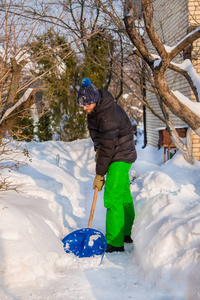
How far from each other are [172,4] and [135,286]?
34.7 ft

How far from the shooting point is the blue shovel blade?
12.0 feet

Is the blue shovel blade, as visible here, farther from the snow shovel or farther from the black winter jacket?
the black winter jacket

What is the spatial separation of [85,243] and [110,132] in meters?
1.35

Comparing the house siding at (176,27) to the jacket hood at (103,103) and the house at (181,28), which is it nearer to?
the house at (181,28)

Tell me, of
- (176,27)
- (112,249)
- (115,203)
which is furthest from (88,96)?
(176,27)

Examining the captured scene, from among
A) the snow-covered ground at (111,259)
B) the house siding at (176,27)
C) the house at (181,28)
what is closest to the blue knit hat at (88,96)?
the snow-covered ground at (111,259)

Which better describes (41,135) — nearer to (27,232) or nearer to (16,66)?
(16,66)

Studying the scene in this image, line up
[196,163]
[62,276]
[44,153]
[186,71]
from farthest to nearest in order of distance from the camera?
1. [44,153]
2. [196,163]
3. [186,71]
4. [62,276]

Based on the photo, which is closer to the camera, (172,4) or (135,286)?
(135,286)

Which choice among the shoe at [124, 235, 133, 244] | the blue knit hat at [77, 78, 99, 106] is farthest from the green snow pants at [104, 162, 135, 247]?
the blue knit hat at [77, 78, 99, 106]

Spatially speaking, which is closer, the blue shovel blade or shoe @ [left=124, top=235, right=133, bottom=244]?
the blue shovel blade

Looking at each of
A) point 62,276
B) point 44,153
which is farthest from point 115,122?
point 44,153

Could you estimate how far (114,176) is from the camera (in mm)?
3885

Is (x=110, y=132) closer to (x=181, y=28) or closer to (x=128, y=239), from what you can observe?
(x=128, y=239)
